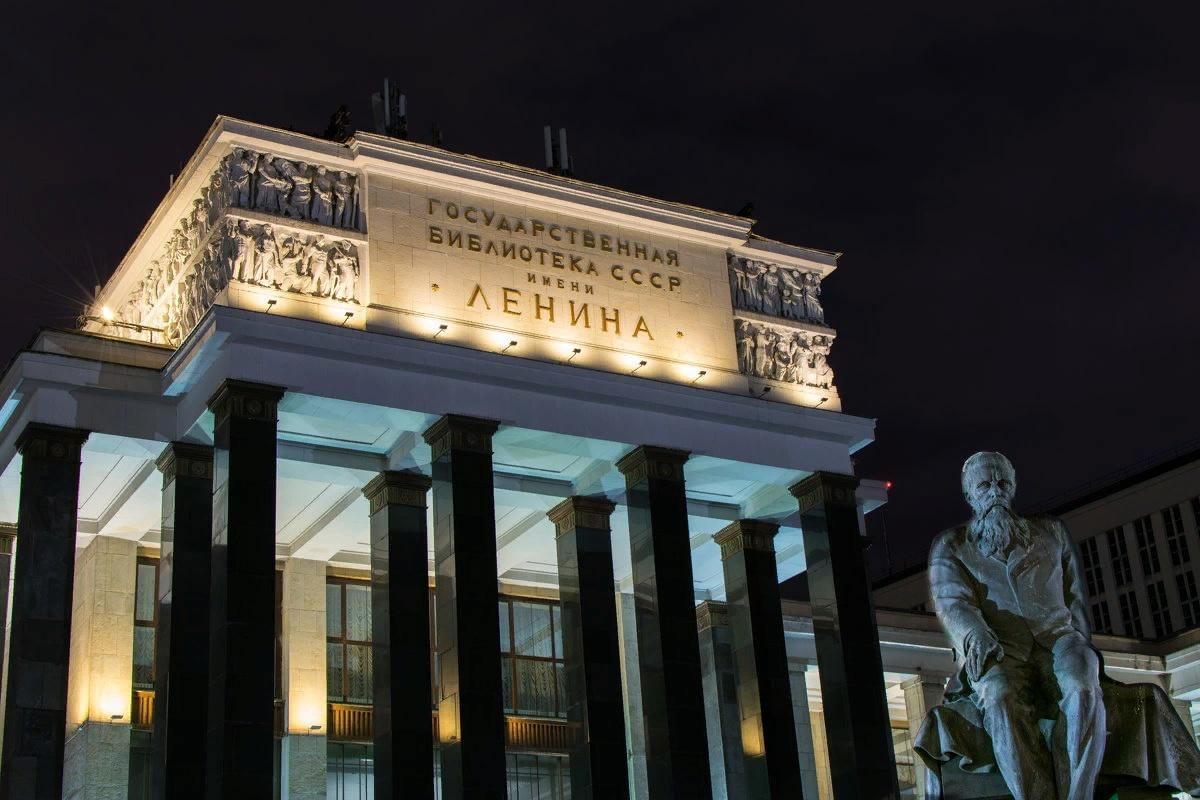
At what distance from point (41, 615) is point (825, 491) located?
55.1ft

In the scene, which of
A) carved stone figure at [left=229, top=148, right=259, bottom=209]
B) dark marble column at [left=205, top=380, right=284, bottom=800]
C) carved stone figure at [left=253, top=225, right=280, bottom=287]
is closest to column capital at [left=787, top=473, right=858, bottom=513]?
dark marble column at [left=205, top=380, right=284, bottom=800]

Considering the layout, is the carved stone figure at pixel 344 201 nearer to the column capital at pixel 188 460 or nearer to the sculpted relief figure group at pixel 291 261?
the sculpted relief figure group at pixel 291 261

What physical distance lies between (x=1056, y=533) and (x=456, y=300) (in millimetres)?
23509

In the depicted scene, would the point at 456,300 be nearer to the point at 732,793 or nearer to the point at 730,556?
the point at 730,556

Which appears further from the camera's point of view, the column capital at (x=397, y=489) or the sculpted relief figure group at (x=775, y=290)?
the sculpted relief figure group at (x=775, y=290)

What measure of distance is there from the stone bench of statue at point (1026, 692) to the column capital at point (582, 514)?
77.2 feet

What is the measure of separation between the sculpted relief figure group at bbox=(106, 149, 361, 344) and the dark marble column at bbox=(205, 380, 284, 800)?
9.44 feet

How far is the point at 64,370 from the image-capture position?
3234 centimetres

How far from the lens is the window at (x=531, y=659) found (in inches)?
1604

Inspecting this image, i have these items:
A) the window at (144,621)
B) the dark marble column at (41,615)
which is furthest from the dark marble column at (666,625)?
the dark marble column at (41,615)

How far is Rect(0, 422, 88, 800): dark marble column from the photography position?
2839 centimetres

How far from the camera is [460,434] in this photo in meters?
33.4

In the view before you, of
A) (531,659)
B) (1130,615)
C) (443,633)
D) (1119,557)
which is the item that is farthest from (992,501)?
(1130,615)

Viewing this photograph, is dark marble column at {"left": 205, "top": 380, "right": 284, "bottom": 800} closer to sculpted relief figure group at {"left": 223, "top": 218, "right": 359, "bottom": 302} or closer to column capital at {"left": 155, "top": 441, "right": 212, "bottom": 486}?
column capital at {"left": 155, "top": 441, "right": 212, "bottom": 486}
